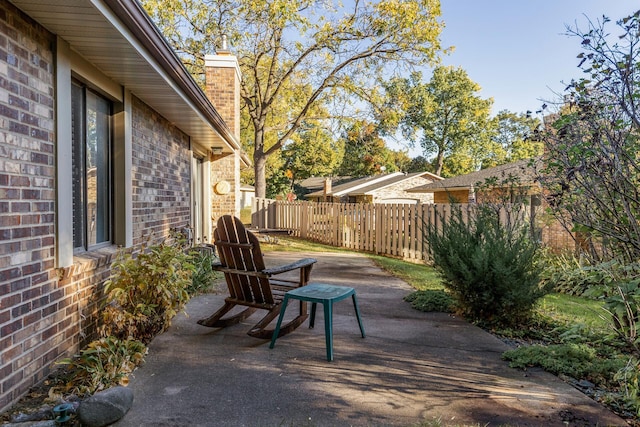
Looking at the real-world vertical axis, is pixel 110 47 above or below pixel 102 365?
above

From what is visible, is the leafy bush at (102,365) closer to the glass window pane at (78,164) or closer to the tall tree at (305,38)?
the glass window pane at (78,164)

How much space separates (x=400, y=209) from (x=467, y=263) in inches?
275

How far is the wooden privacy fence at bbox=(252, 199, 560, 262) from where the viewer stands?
1107 centimetres

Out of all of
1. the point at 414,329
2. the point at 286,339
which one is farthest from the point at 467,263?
the point at 286,339

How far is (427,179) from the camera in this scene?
27953 mm

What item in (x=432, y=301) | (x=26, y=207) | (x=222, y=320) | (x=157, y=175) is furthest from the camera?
(x=157, y=175)

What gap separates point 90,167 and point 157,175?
204 cm

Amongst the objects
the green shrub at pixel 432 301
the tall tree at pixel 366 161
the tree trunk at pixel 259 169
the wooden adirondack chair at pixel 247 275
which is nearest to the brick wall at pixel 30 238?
the wooden adirondack chair at pixel 247 275

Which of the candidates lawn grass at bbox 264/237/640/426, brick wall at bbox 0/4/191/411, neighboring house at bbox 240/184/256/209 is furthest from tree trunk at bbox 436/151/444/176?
brick wall at bbox 0/4/191/411

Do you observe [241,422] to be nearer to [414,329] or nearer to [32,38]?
[414,329]

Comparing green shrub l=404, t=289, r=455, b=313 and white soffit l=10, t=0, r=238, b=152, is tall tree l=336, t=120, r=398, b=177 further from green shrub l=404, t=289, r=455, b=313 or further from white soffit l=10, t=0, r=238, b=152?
white soffit l=10, t=0, r=238, b=152

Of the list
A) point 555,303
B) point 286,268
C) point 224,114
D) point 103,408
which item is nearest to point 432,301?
point 555,303

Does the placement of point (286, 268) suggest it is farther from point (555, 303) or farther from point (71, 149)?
point (555, 303)

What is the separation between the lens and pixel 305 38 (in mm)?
18453
